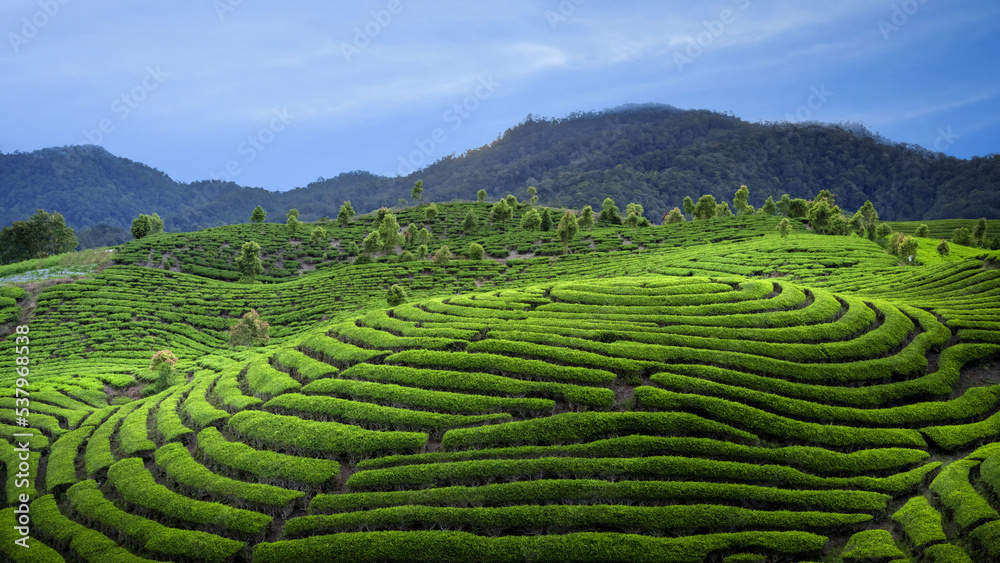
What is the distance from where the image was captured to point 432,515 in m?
17.5

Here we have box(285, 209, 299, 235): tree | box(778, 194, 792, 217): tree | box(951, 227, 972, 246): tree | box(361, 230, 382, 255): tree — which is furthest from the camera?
box(285, 209, 299, 235): tree

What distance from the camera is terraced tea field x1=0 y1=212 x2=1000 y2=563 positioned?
1645 cm

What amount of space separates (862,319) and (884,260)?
4677cm

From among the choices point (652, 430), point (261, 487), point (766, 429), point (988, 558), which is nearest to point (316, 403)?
point (261, 487)

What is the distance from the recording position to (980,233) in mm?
98562

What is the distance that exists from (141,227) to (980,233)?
547 feet

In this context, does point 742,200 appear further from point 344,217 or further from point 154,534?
point 154,534

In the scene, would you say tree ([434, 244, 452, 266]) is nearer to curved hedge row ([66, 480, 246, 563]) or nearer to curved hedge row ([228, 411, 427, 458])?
curved hedge row ([228, 411, 427, 458])

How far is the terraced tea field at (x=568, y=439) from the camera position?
1645 centimetres

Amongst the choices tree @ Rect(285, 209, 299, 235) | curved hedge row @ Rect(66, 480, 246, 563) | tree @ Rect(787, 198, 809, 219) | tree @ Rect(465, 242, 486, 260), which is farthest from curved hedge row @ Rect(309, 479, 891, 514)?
tree @ Rect(285, 209, 299, 235)

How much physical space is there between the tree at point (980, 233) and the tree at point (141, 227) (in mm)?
165156

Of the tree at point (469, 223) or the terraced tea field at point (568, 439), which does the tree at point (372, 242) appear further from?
the terraced tea field at point (568, 439)

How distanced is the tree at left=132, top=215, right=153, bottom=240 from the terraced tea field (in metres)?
80.0

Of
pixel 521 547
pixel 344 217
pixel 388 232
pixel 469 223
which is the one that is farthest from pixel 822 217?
Result: pixel 344 217
